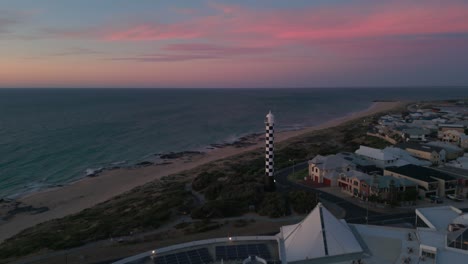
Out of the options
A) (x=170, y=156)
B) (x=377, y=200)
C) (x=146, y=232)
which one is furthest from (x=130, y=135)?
(x=377, y=200)

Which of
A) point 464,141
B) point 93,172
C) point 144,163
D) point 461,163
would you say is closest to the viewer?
point 461,163

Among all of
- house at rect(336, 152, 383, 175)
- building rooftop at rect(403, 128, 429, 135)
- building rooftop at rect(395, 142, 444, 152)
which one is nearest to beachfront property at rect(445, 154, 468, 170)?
building rooftop at rect(395, 142, 444, 152)

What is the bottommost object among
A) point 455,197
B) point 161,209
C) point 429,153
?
point 161,209

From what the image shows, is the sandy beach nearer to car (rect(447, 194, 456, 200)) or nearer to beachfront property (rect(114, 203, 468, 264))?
beachfront property (rect(114, 203, 468, 264))

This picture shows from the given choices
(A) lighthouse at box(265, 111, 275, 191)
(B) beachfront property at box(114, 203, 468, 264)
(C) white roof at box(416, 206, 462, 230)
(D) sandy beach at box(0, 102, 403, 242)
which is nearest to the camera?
(B) beachfront property at box(114, 203, 468, 264)

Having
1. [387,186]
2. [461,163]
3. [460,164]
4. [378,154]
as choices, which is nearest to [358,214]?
[387,186]

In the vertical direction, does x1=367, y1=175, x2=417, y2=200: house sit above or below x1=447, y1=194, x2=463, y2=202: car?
above

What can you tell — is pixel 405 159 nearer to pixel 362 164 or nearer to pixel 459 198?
pixel 362 164
